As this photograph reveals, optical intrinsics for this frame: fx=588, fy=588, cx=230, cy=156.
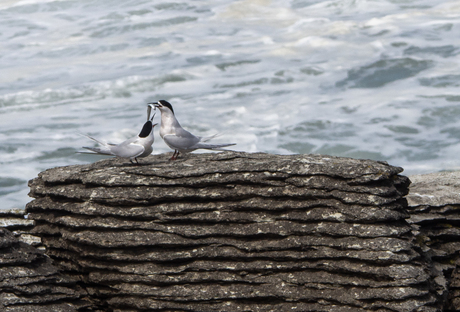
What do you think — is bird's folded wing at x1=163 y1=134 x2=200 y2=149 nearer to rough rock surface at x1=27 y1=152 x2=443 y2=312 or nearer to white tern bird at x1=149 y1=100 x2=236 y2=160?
white tern bird at x1=149 y1=100 x2=236 y2=160

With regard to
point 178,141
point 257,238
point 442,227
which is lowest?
point 442,227

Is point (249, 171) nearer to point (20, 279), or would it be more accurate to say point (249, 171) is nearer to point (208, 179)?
point (208, 179)

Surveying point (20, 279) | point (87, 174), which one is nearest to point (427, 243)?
point (87, 174)

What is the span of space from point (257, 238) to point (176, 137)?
82.5 inches

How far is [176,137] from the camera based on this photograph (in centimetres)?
884

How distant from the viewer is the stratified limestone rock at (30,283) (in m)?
7.65

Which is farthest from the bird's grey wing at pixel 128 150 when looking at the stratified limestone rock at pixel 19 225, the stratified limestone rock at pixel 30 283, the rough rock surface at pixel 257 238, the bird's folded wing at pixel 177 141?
the stratified limestone rock at pixel 19 225

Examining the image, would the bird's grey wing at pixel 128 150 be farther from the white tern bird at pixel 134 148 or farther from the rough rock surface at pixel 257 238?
the rough rock surface at pixel 257 238

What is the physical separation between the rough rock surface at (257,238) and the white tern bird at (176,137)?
0.77 metres

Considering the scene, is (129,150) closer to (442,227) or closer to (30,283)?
(30,283)

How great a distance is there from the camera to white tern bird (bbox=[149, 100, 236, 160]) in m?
8.84

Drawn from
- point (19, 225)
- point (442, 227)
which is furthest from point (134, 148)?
point (442, 227)

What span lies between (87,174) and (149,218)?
1197 millimetres

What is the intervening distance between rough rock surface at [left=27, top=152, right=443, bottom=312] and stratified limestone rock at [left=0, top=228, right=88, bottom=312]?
0.50 m
